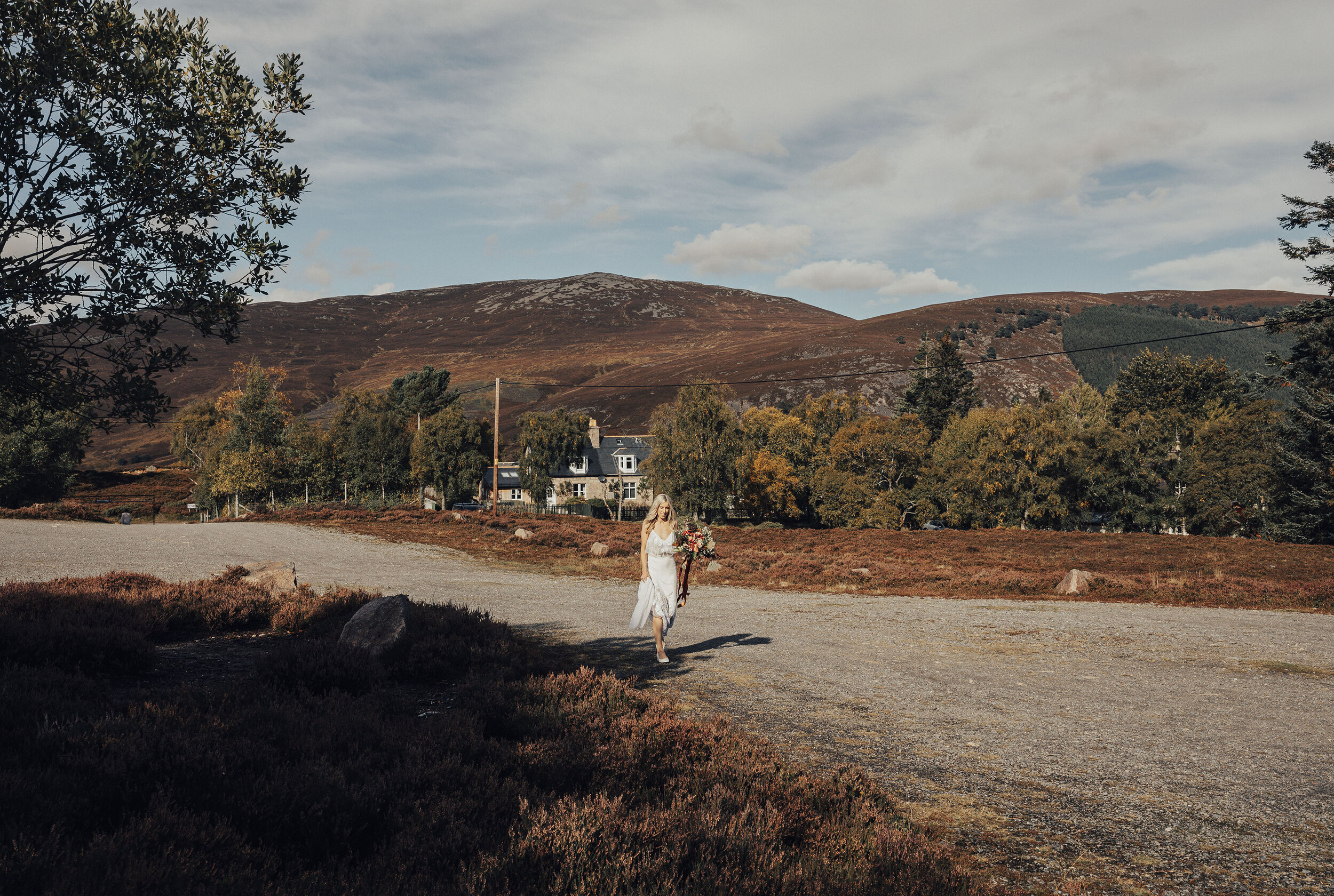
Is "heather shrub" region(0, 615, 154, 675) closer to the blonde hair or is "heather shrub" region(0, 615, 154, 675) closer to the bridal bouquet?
the blonde hair

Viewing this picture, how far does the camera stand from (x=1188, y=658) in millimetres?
11961

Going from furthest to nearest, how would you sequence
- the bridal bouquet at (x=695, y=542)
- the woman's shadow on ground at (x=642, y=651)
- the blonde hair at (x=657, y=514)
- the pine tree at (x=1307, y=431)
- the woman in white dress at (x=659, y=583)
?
the pine tree at (x=1307, y=431) → the bridal bouquet at (x=695, y=542) → the blonde hair at (x=657, y=514) → the woman in white dress at (x=659, y=583) → the woman's shadow on ground at (x=642, y=651)

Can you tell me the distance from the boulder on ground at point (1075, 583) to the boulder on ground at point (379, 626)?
65.0 ft

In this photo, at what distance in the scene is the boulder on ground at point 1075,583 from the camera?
21.2 meters

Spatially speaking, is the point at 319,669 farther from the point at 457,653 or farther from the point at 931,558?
the point at 931,558

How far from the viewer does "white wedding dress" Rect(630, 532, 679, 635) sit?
997 cm

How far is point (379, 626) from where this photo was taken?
8.94 m

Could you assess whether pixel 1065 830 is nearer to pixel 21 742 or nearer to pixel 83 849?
pixel 83 849

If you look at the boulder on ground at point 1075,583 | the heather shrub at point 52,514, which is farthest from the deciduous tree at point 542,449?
the boulder on ground at point 1075,583

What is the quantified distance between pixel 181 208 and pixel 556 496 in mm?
91570

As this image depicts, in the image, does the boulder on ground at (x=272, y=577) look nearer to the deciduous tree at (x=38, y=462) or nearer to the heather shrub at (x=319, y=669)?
the heather shrub at (x=319, y=669)

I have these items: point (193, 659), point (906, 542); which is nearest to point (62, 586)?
point (193, 659)

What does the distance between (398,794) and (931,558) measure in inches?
1218

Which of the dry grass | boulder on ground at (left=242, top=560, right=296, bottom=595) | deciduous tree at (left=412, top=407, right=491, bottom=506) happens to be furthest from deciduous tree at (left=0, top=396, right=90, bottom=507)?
the dry grass
